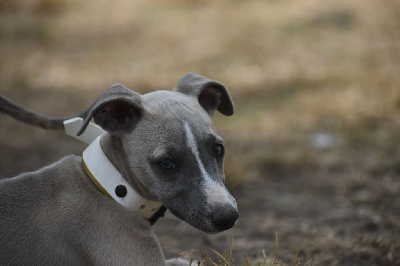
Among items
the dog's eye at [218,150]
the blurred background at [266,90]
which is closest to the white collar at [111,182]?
the dog's eye at [218,150]

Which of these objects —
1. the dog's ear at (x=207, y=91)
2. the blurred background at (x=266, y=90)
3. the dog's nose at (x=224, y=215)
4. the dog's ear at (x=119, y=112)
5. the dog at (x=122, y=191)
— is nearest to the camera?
the dog's nose at (x=224, y=215)

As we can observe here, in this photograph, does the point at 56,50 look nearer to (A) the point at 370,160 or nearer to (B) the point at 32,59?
(B) the point at 32,59

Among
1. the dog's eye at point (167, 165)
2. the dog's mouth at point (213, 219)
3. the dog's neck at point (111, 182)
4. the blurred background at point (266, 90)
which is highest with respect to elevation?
the dog's eye at point (167, 165)

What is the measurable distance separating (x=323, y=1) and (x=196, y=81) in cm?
994

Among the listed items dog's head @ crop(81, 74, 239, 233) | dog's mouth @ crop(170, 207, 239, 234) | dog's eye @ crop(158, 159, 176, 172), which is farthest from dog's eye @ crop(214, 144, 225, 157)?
dog's mouth @ crop(170, 207, 239, 234)

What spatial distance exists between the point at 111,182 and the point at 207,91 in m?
0.86

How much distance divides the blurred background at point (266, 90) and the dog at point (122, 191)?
0.88 meters

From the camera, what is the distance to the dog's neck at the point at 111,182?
10.1 ft

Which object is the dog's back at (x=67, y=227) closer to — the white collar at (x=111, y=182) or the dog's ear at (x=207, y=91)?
the white collar at (x=111, y=182)

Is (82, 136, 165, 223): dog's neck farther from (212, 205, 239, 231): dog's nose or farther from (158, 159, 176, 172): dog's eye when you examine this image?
(212, 205, 239, 231): dog's nose

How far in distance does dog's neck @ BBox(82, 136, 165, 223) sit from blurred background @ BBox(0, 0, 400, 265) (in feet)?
3.29

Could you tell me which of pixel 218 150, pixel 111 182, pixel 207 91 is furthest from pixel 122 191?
pixel 207 91

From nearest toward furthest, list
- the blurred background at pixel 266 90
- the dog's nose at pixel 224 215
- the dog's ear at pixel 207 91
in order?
the dog's nose at pixel 224 215, the dog's ear at pixel 207 91, the blurred background at pixel 266 90

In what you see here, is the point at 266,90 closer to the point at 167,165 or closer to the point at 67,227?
the point at 167,165
